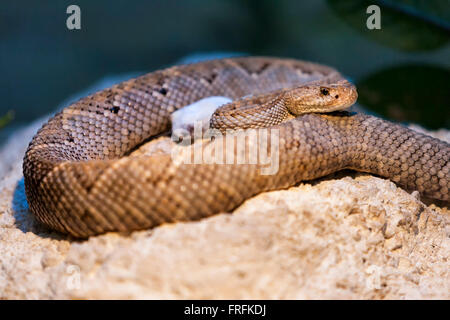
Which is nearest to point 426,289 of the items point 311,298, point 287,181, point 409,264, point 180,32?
point 409,264

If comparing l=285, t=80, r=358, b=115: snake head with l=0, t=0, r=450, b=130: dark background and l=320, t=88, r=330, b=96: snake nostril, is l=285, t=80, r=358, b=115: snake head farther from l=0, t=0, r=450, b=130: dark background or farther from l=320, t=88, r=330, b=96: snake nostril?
l=0, t=0, r=450, b=130: dark background

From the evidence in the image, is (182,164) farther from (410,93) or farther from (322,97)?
(410,93)

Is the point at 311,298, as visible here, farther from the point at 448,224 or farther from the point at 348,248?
the point at 448,224

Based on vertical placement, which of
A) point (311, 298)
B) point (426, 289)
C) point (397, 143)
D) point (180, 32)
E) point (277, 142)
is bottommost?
point (426, 289)

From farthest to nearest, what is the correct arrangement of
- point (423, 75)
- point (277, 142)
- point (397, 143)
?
point (423, 75), point (397, 143), point (277, 142)

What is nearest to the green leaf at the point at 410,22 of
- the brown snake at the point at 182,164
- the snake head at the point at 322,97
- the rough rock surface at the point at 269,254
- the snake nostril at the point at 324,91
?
the brown snake at the point at 182,164

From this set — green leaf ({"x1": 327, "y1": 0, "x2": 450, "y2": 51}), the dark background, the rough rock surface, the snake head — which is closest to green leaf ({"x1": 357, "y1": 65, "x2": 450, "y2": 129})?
the dark background

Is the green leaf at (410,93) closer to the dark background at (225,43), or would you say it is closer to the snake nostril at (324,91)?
the dark background at (225,43)
